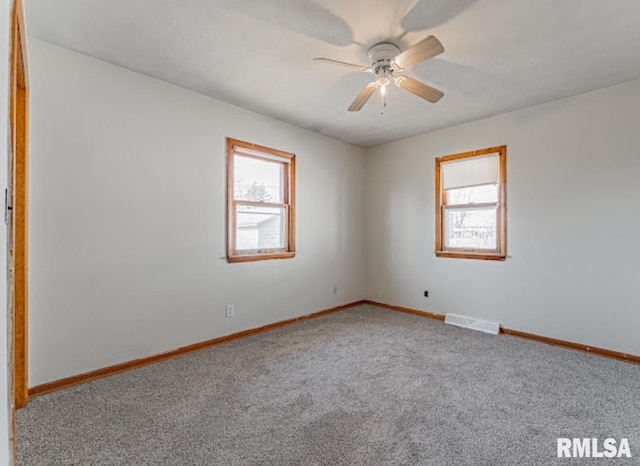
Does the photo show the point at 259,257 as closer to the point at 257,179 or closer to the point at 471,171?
the point at 257,179

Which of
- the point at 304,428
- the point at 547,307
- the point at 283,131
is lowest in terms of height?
the point at 304,428

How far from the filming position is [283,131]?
13.4 ft

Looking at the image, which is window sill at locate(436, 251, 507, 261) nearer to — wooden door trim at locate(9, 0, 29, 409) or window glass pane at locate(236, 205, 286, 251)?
window glass pane at locate(236, 205, 286, 251)

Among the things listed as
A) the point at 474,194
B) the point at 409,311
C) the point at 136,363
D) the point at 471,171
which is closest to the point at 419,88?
the point at 471,171

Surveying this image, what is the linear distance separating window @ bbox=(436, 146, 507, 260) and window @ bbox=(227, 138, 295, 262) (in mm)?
2013

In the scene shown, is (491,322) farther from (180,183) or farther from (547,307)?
(180,183)

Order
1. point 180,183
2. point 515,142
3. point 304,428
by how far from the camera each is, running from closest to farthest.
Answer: point 304,428 < point 180,183 < point 515,142

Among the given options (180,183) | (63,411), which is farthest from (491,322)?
(63,411)

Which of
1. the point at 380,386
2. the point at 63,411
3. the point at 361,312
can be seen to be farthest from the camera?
the point at 361,312

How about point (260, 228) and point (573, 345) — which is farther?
point (260, 228)

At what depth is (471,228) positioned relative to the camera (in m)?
4.13

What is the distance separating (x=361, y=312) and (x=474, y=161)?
2.53 metres

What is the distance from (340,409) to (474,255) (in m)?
2.71

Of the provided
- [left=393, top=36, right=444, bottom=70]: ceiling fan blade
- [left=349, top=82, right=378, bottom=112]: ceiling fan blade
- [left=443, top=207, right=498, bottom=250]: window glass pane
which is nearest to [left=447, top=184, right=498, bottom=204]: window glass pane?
[left=443, top=207, right=498, bottom=250]: window glass pane
